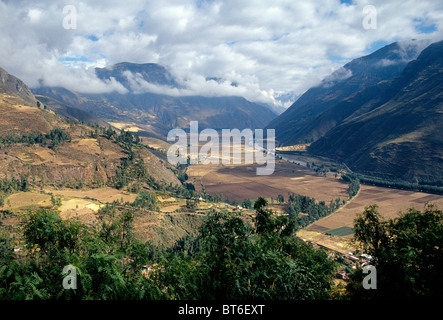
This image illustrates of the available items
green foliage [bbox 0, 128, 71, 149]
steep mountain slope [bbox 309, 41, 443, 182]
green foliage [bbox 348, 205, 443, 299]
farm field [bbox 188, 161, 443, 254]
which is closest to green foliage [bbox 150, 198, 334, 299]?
green foliage [bbox 348, 205, 443, 299]

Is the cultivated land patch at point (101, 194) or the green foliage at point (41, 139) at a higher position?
the green foliage at point (41, 139)

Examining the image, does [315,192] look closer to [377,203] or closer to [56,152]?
[377,203]

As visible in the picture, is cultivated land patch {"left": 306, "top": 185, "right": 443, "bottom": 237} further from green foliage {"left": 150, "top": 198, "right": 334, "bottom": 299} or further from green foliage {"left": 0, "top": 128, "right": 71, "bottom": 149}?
green foliage {"left": 0, "top": 128, "right": 71, "bottom": 149}

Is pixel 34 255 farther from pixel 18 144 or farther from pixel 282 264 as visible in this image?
pixel 18 144

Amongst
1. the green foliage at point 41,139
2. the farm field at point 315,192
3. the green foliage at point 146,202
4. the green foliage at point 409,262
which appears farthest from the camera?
the green foliage at point 41,139

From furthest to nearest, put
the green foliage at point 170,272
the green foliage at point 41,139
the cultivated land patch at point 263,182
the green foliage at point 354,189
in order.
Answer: the cultivated land patch at point 263,182 → the green foliage at point 354,189 → the green foliage at point 41,139 → the green foliage at point 170,272

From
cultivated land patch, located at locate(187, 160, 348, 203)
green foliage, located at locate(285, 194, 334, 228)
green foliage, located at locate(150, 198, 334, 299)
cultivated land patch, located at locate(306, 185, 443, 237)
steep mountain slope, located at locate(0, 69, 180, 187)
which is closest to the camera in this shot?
green foliage, located at locate(150, 198, 334, 299)

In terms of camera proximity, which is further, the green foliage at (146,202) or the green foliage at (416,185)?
the green foliage at (416,185)

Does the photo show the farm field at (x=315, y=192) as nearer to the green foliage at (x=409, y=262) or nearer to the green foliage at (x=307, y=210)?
the green foliage at (x=307, y=210)

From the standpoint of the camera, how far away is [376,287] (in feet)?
40.7

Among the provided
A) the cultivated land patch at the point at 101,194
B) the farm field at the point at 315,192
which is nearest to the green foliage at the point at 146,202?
the cultivated land patch at the point at 101,194

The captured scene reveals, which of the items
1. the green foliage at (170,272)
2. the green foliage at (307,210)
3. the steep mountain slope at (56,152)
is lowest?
the green foliage at (307,210)
